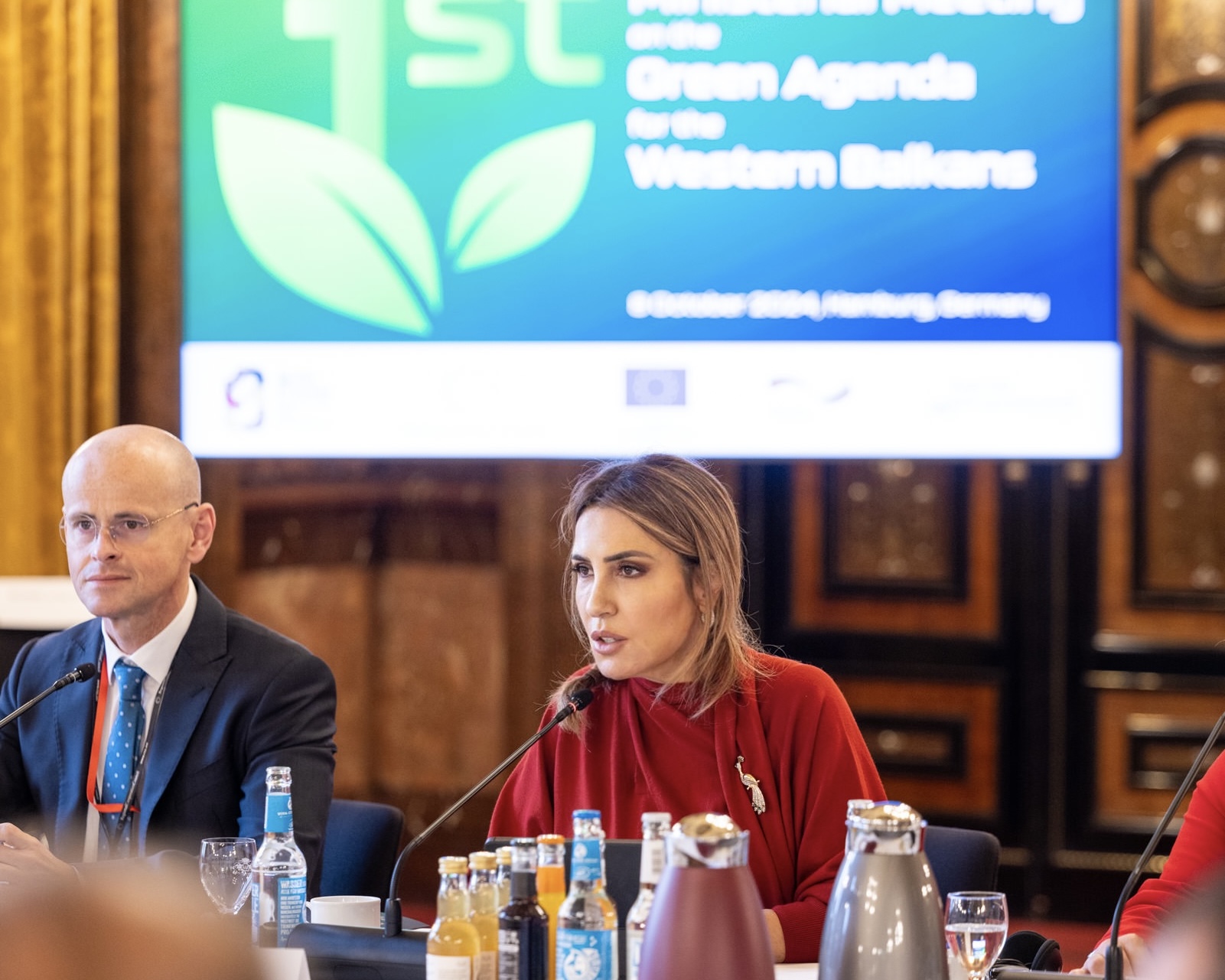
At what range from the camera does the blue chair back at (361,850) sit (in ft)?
7.94

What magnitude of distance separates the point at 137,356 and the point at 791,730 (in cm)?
275

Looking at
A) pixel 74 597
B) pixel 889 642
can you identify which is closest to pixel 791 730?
pixel 74 597

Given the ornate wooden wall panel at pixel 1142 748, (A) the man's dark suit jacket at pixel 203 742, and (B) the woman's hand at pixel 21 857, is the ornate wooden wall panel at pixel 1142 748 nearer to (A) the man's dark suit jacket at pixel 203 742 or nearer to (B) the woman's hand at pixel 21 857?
(A) the man's dark suit jacket at pixel 203 742

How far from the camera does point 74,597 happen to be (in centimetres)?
330

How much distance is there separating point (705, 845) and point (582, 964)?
0.22 m

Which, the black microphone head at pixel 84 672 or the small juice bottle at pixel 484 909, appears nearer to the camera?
the small juice bottle at pixel 484 909

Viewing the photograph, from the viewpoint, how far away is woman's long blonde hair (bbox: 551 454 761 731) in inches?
92.5

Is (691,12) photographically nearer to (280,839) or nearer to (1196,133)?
(1196,133)

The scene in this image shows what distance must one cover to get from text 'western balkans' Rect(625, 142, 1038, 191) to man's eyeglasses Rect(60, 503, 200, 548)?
5.61 feet

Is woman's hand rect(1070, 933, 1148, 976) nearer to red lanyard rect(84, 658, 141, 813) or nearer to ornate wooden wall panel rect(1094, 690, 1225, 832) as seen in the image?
red lanyard rect(84, 658, 141, 813)

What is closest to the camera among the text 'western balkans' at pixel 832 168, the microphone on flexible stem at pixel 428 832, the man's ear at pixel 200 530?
the microphone on flexible stem at pixel 428 832

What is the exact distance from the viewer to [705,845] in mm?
1340

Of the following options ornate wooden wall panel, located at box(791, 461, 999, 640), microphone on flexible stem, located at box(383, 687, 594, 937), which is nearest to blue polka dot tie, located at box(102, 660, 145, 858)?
microphone on flexible stem, located at box(383, 687, 594, 937)

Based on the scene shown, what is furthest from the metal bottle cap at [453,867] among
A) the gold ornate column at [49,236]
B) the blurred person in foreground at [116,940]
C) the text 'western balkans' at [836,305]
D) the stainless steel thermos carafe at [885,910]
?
the gold ornate column at [49,236]
